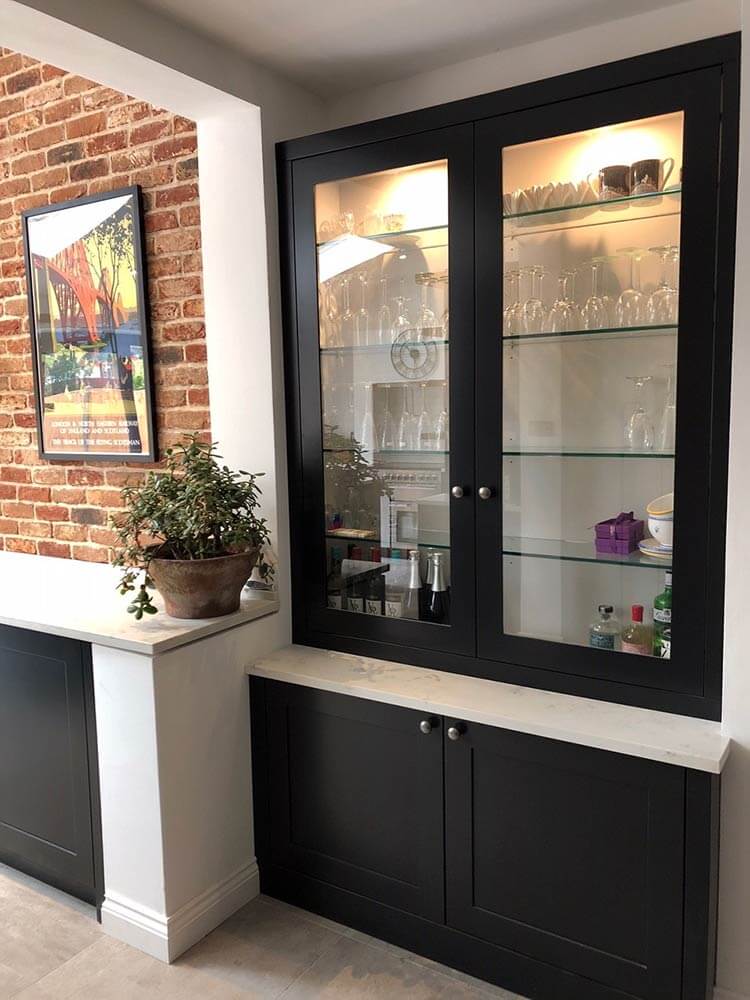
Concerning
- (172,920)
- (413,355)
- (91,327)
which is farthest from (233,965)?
(91,327)

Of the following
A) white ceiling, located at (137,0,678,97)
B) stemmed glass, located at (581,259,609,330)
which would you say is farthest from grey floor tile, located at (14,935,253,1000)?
white ceiling, located at (137,0,678,97)

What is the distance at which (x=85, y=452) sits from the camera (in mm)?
3188

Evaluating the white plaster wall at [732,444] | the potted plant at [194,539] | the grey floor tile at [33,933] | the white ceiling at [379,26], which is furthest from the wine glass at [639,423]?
the grey floor tile at [33,933]

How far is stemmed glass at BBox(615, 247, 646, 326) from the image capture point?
2037 millimetres

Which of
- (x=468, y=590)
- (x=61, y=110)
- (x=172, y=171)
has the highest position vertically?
(x=61, y=110)

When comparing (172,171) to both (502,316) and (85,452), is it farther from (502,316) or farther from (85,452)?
(502,316)

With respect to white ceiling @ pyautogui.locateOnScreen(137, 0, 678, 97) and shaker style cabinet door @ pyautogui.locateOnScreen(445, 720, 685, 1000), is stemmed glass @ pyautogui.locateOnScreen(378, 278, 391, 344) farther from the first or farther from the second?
shaker style cabinet door @ pyautogui.locateOnScreen(445, 720, 685, 1000)

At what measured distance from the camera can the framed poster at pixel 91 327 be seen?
9.67ft

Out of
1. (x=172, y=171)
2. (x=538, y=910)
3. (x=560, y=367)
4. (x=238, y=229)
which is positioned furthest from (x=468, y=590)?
(x=172, y=171)

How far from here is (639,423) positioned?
208 centimetres

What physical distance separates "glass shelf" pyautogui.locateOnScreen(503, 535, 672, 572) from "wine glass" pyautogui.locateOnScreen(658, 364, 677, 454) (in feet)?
0.95

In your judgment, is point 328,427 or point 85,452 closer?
point 328,427

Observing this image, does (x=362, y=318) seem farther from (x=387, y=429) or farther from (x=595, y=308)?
(x=595, y=308)

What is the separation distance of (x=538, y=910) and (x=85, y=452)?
7.40 feet
